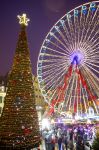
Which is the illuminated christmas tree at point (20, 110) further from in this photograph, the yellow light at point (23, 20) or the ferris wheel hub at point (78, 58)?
the ferris wheel hub at point (78, 58)

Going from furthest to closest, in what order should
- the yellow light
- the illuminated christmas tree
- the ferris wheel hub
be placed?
the ferris wheel hub → the yellow light → the illuminated christmas tree

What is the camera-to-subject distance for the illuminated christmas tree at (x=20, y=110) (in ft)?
52.1

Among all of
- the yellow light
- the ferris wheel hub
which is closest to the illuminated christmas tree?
the yellow light

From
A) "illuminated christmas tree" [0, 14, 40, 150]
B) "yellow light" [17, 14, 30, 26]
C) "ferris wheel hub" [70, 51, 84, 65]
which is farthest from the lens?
"ferris wheel hub" [70, 51, 84, 65]

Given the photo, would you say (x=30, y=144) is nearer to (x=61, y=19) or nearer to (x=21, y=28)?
(x=21, y=28)

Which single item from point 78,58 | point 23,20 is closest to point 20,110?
point 23,20

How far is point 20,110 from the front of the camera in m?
16.2

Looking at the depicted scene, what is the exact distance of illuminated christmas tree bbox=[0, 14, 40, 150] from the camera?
52.1 ft

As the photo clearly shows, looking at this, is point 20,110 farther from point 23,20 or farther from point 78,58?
point 78,58

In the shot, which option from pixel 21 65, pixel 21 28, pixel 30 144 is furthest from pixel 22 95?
pixel 21 28

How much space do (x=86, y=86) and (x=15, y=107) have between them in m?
13.3

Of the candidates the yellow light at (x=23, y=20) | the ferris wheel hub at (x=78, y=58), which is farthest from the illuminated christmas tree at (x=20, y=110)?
the ferris wheel hub at (x=78, y=58)

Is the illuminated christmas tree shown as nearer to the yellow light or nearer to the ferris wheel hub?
the yellow light

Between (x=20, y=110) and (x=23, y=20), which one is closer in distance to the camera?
(x=20, y=110)
